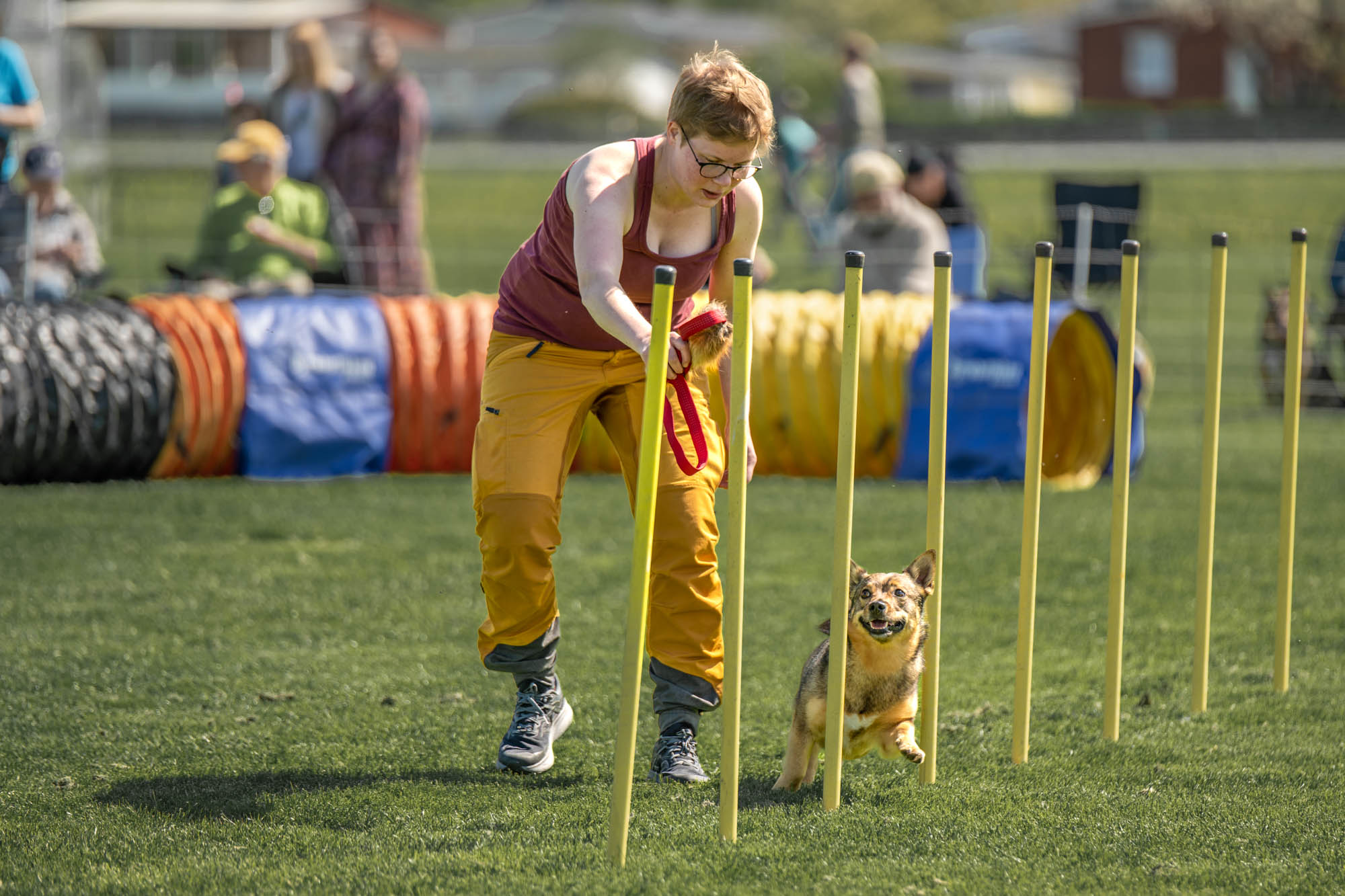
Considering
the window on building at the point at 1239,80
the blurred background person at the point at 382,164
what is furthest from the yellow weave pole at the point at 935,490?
the window on building at the point at 1239,80

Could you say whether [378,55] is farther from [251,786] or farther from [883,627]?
[883,627]

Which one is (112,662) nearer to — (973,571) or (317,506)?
(317,506)

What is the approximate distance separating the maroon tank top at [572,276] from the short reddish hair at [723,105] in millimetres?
217

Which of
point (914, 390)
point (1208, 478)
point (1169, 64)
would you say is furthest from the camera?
point (1169, 64)

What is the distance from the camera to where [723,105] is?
348 cm

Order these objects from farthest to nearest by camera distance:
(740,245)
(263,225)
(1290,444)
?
(263,225) < (1290,444) < (740,245)

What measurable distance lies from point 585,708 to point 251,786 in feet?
3.64

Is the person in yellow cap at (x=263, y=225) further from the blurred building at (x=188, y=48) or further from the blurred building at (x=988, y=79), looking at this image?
the blurred building at (x=988, y=79)

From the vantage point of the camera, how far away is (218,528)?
703 centimetres

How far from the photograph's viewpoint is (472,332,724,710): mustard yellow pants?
12.7 feet

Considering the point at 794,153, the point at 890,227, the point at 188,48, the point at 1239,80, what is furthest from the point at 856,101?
the point at 188,48

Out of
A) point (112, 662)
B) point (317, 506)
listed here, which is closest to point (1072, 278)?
point (317, 506)

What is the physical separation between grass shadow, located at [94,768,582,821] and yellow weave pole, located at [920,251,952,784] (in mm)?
930

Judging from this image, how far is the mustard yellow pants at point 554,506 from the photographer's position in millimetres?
3879
